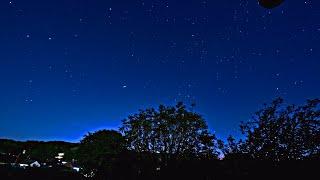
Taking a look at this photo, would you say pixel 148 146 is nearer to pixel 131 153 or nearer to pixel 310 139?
pixel 131 153

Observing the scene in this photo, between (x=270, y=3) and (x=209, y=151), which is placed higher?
(x=209, y=151)

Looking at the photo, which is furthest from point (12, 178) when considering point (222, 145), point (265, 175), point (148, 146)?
point (265, 175)

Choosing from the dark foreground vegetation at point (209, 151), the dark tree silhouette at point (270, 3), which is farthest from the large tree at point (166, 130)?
the dark tree silhouette at point (270, 3)

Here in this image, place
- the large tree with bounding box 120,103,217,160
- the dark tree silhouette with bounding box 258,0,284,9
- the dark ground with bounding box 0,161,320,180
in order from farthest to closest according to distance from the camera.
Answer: the large tree with bounding box 120,103,217,160, the dark ground with bounding box 0,161,320,180, the dark tree silhouette with bounding box 258,0,284,9

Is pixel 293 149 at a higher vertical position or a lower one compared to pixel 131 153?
lower

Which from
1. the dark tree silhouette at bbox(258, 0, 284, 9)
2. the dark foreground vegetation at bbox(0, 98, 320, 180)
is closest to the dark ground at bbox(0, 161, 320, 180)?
the dark foreground vegetation at bbox(0, 98, 320, 180)

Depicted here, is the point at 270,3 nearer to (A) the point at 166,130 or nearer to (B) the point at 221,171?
(B) the point at 221,171

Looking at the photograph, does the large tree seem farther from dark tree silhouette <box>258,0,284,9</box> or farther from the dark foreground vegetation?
dark tree silhouette <box>258,0,284,9</box>

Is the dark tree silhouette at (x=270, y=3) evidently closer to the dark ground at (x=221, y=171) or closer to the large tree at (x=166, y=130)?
the dark ground at (x=221, y=171)

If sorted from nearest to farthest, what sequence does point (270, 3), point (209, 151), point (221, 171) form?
point (270, 3)
point (221, 171)
point (209, 151)

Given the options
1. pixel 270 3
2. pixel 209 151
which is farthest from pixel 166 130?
pixel 270 3

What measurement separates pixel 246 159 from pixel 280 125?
1740 millimetres

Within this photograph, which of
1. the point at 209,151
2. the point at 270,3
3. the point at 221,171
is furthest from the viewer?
the point at 209,151

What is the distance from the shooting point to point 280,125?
438 inches
